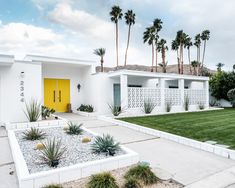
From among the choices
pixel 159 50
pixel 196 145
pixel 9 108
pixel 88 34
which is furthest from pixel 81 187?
pixel 159 50

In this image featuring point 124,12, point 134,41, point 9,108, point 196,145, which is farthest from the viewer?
point 134,41

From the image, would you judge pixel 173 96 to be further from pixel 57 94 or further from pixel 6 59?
pixel 6 59

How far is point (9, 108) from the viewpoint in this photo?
10.5 m

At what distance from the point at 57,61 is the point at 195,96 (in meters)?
13.2

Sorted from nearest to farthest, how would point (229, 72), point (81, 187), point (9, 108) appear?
point (81, 187)
point (9, 108)
point (229, 72)

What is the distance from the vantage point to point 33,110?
34.2ft

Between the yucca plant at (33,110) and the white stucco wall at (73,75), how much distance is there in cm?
551

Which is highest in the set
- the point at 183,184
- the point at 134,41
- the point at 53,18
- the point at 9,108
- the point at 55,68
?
the point at 134,41

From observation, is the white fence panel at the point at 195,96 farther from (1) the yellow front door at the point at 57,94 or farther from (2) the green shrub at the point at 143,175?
(2) the green shrub at the point at 143,175

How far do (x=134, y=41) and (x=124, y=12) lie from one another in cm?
521

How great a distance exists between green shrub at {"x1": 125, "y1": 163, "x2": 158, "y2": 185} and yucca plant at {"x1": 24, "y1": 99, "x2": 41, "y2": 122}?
768 cm

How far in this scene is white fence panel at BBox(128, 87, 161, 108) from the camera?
1495cm

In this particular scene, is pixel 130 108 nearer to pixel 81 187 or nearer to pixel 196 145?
pixel 196 145

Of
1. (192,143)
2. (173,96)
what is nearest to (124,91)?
(173,96)
